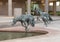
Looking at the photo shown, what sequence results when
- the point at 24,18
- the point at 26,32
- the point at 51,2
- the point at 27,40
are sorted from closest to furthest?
the point at 27,40 → the point at 24,18 → the point at 26,32 → the point at 51,2

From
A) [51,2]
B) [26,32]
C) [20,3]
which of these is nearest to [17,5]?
[20,3]

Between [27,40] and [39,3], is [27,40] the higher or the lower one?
the lower one

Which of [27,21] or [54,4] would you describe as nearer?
[27,21]

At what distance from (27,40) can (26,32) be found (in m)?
4.42

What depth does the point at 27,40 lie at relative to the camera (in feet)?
35.4

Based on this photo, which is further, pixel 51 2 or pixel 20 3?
pixel 51 2

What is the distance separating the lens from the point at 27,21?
14.5 m

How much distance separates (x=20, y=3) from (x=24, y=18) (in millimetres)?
28812

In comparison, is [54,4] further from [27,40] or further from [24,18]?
[27,40]

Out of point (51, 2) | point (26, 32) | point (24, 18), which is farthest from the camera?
point (51, 2)

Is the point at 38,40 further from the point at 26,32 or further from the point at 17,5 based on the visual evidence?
the point at 17,5

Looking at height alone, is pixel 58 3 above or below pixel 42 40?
above

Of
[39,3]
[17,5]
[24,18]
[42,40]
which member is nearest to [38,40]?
[42,40]

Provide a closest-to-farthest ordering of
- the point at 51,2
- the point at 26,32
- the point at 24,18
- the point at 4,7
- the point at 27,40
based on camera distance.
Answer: the point at 27,40, the point at 24,18, the point at 26,32, the point at 4,7, the point at 51,2
